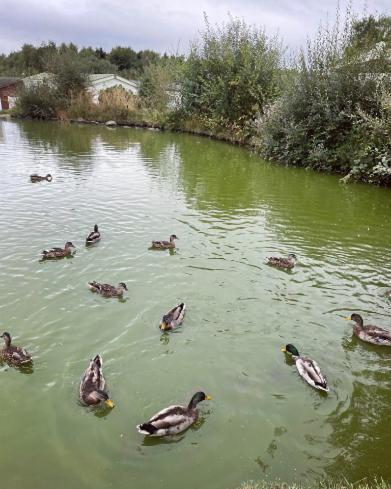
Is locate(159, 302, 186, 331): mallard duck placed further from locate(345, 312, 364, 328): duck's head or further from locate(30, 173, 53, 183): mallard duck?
locate(30, 173, 53, 183): mallard duck

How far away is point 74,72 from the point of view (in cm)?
6003

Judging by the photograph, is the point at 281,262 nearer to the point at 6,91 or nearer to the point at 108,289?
the point at 108,289

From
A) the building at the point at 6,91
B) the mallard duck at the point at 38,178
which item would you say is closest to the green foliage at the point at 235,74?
the mallard duck at the point at 38,178

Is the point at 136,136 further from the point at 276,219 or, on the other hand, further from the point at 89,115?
the point at 276,219

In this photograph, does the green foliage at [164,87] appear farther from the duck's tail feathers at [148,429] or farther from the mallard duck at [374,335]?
the duck's tail feathers at [148,429]

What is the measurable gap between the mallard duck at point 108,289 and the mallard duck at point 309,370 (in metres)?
4.18

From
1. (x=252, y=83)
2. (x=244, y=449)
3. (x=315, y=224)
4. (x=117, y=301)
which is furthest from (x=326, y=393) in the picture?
(x=252, y=83)

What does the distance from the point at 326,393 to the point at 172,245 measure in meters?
7.11

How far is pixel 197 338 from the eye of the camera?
923 cm

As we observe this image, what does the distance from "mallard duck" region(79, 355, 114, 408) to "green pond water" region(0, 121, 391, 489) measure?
6.9 inches

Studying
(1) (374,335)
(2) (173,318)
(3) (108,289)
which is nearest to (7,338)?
(3) (108,289)

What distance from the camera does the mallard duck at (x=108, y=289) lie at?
10602 millimetres

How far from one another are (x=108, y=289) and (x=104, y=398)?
3702 millimetres

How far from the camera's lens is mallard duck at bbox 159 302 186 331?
9.29m
